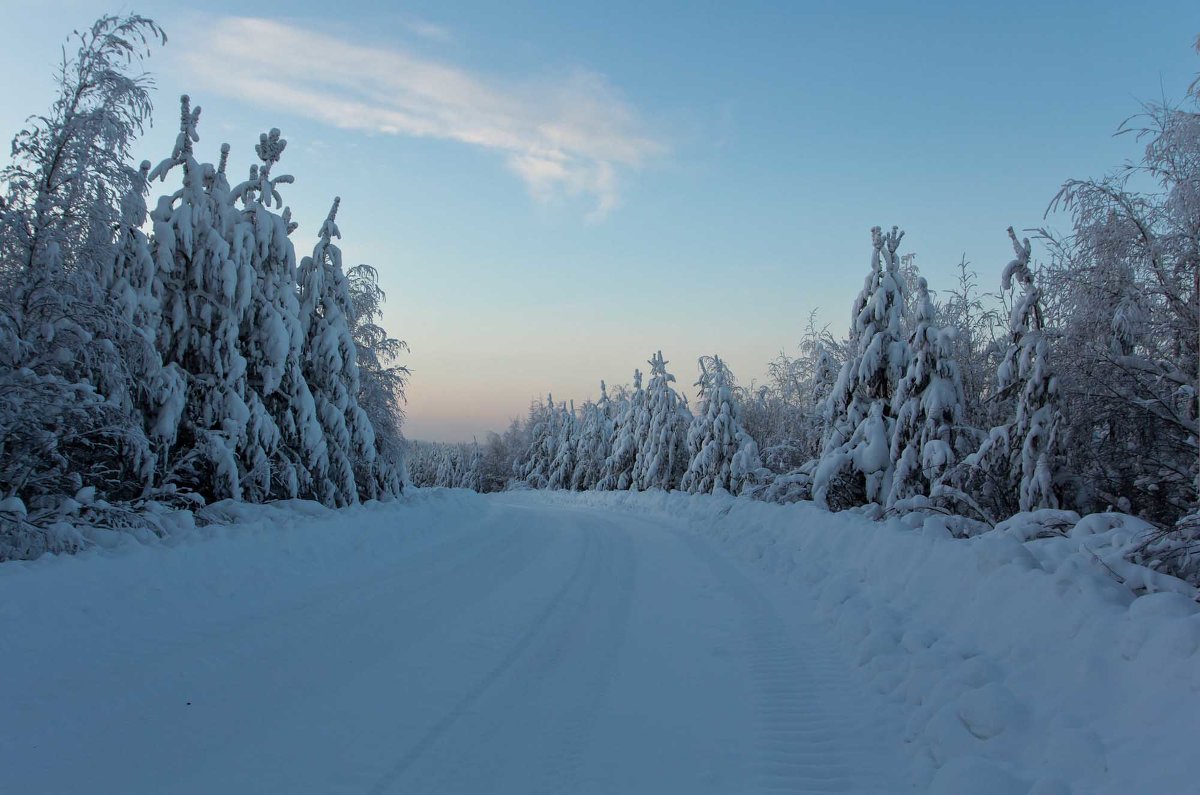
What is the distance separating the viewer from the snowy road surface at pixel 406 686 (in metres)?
3.80

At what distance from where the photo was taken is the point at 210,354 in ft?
42.0

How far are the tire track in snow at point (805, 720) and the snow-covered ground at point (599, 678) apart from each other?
2cm

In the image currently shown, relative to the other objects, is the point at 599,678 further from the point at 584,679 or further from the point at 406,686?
the point at 406,686

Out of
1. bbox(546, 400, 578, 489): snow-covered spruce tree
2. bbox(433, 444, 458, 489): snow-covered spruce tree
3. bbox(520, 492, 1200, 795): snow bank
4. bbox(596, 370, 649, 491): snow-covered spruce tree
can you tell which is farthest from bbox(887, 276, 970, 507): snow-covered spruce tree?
bbox(433, 444, 458, 489): snow-covered spruce tree

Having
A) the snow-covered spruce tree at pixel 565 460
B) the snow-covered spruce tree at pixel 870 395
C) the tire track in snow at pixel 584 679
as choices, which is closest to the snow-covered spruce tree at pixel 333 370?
the tire track in snow at pixel 584 679

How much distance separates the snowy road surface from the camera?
150 inches

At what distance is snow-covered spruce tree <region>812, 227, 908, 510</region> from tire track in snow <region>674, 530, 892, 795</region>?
372 inches

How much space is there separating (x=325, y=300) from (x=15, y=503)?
36.4 feet

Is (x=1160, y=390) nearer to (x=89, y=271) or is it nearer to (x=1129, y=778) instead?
(x=1129, y=778)

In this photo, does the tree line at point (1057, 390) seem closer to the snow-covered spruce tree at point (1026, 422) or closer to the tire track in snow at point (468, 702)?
the snow-covered spruce tree at point (1026, 422)

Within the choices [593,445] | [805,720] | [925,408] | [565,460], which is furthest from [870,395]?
[565,460]

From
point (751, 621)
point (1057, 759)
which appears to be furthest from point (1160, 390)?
point (1057, 759)

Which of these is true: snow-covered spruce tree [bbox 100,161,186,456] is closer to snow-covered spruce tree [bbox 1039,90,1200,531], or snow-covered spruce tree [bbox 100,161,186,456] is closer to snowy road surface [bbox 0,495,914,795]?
snowy road surface [bbox 0,495,914,795]

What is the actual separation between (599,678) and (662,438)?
33.1 m
